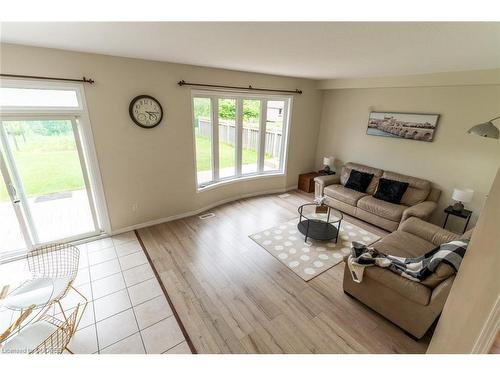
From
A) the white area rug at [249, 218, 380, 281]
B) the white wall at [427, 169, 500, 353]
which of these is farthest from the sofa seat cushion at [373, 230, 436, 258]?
the white wall at [427, 169, 500, 353]

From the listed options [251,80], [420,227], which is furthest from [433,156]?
[251,80]

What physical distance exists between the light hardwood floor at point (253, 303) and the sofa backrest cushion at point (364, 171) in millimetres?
2213

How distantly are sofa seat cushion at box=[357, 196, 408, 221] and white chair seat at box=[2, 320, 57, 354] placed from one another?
433 centimetres

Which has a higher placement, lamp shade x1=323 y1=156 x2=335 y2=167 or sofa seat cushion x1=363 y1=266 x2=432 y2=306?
lamp shade x1=323 y1=156 x2=335 y2=167

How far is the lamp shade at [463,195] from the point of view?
3359mm

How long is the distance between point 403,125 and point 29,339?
5.55 meters

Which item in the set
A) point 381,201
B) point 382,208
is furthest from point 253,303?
point 381,201

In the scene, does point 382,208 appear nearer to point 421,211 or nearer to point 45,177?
point 421,211

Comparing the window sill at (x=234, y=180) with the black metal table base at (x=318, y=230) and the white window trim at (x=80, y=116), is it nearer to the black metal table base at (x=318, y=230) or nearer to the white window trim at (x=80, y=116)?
the white window trim at (x=80, y=116)

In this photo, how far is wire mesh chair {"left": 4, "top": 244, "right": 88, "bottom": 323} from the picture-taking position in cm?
179

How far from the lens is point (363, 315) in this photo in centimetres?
229

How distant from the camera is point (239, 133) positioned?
465 centimetres

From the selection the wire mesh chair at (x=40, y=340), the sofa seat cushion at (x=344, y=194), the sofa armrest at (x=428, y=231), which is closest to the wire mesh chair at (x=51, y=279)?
the wire mesh chair at (x=40, y=340)

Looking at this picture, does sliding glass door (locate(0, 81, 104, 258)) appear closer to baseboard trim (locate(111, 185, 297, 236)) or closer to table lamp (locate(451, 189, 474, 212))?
baseboard trim (locate(111, 185, 297, 236))
